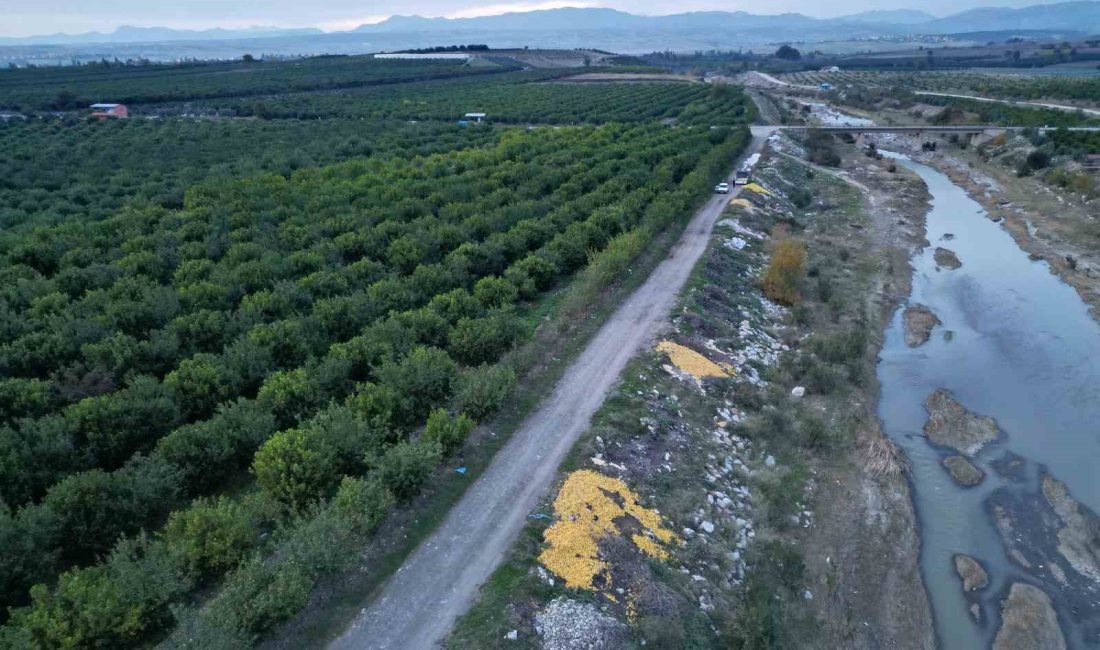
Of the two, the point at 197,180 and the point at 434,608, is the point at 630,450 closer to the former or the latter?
the point at 434,608

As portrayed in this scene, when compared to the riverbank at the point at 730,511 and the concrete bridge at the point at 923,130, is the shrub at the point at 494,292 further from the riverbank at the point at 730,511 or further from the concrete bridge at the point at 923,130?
the concrete bridge at the point at 923,130

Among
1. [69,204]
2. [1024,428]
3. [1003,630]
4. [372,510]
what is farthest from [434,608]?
[69,204]

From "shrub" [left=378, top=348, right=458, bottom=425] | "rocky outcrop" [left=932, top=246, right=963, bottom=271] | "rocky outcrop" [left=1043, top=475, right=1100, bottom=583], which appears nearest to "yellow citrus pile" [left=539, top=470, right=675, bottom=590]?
"shrub" [left=378, top=348, right=458, bottom=425]

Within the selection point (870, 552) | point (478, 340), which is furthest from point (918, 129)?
point (478, 340)

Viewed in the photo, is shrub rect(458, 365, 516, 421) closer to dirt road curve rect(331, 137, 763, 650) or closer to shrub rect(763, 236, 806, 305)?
dirt road curve rect(331, 137, 763, 650)

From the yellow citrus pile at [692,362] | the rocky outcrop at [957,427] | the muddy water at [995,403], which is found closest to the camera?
the muddy water at [995,403]

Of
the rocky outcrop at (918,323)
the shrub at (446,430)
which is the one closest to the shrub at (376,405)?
the shrub at (446,430)

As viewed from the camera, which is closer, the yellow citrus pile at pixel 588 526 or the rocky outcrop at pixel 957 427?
the yellow citrus pile at pixel 588 526

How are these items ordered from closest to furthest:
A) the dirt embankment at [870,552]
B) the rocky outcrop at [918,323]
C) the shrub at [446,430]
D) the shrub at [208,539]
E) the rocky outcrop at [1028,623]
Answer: the shrub at [208,539]
the rocky outcrop at [1028,623]
the dirt embankment at [870,552]
the shrub at [446,430]
the rocky outcrop at [918,323]
